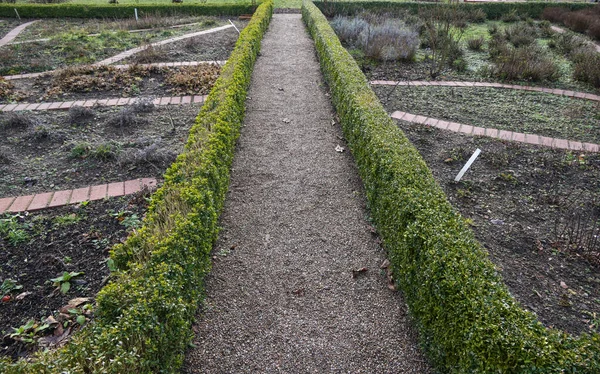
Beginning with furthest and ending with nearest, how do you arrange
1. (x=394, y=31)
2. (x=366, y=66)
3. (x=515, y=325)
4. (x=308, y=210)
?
(x=394, y=31)
(x=366, y=66)
(x=308, y=210)
(x=515, y=325)

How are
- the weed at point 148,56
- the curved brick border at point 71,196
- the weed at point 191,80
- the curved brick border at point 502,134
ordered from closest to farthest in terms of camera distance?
the curved brick border at point 71,196, the curved brick border at point 502,134, the weed at point 191,80, the weed at point 148,56

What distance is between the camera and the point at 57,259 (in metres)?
3.13

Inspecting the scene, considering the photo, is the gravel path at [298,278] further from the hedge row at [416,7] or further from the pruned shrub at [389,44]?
the hedge row at [416,7]

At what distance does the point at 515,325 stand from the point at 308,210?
7.62 feet

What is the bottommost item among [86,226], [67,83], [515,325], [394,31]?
[86,226]

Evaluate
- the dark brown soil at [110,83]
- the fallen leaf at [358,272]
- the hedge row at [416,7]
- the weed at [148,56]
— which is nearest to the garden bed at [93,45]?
the weed at [148,56]

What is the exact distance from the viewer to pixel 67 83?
688 cm

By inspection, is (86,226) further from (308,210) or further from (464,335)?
(464,335)

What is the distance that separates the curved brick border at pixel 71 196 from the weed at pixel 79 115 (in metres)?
1.99

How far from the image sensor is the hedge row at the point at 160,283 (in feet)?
6.14

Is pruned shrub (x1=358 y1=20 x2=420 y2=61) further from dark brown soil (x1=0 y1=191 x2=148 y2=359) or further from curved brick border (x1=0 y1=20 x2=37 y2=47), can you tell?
curved brick border (x1=0 y1=20 x2=37 y2=47)

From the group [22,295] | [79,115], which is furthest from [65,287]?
[79,115]

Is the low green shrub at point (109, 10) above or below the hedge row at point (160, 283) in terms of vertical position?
above

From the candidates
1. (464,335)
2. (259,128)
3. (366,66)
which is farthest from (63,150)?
(366,66)
